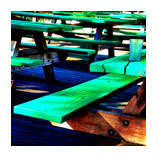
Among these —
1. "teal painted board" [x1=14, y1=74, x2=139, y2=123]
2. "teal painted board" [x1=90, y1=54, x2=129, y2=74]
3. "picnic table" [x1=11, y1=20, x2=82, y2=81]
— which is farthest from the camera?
"picnic table" [x1=11, y1=20, x2=82, y2=81]

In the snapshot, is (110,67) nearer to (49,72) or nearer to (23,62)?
(23,62)

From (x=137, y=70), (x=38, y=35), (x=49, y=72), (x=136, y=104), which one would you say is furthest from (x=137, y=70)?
(x=49, y=72)

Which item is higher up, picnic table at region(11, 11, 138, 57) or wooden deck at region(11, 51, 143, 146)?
picnic table at region(11, 11, 138, 57)

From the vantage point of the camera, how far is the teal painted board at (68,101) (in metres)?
1.75

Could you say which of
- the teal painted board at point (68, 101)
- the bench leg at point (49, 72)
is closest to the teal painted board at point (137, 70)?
the teal painted board at point (68, 101)

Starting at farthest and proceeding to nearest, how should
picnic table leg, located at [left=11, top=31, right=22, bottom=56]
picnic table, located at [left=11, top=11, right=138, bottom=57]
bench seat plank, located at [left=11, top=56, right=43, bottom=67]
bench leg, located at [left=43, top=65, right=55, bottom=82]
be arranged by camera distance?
picnic table, located at [left=11, top=11, right=138, bottom=57] → bench leg, located at [left=43, top=65, right=55, bottom=82] → picnic table leg, located at [left=11, top=31, right=22, bottom=56] → bench seat plank, located at [left=11, top=56, right=43, bottom=67]

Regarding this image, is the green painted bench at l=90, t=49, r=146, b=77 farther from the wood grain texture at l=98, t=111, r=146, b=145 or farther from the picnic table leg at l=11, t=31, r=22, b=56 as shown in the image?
the picnic table leg at l=11, t=31, r=22, b=56

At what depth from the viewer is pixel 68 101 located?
200 centimetres

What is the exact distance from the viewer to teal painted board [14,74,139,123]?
69.0 inches

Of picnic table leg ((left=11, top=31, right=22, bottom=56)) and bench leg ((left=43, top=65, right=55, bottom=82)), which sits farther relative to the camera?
bench leg ((left=43, top=65, right=55, bottom=82))

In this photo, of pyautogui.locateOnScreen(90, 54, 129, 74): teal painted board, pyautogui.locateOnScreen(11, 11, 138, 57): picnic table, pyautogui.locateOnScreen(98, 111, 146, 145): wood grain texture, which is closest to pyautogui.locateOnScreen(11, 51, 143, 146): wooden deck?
pyautogui.locateOnScreen(98, 111, 146, 145): wood grain texture

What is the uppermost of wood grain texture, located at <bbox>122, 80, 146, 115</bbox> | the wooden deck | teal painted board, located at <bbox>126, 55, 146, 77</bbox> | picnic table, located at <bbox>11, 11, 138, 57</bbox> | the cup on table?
picnic table, located at <bbox>11, 11, 138, 57</bbox>

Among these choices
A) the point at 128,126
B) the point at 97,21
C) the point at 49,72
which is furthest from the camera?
the point at 97,21
